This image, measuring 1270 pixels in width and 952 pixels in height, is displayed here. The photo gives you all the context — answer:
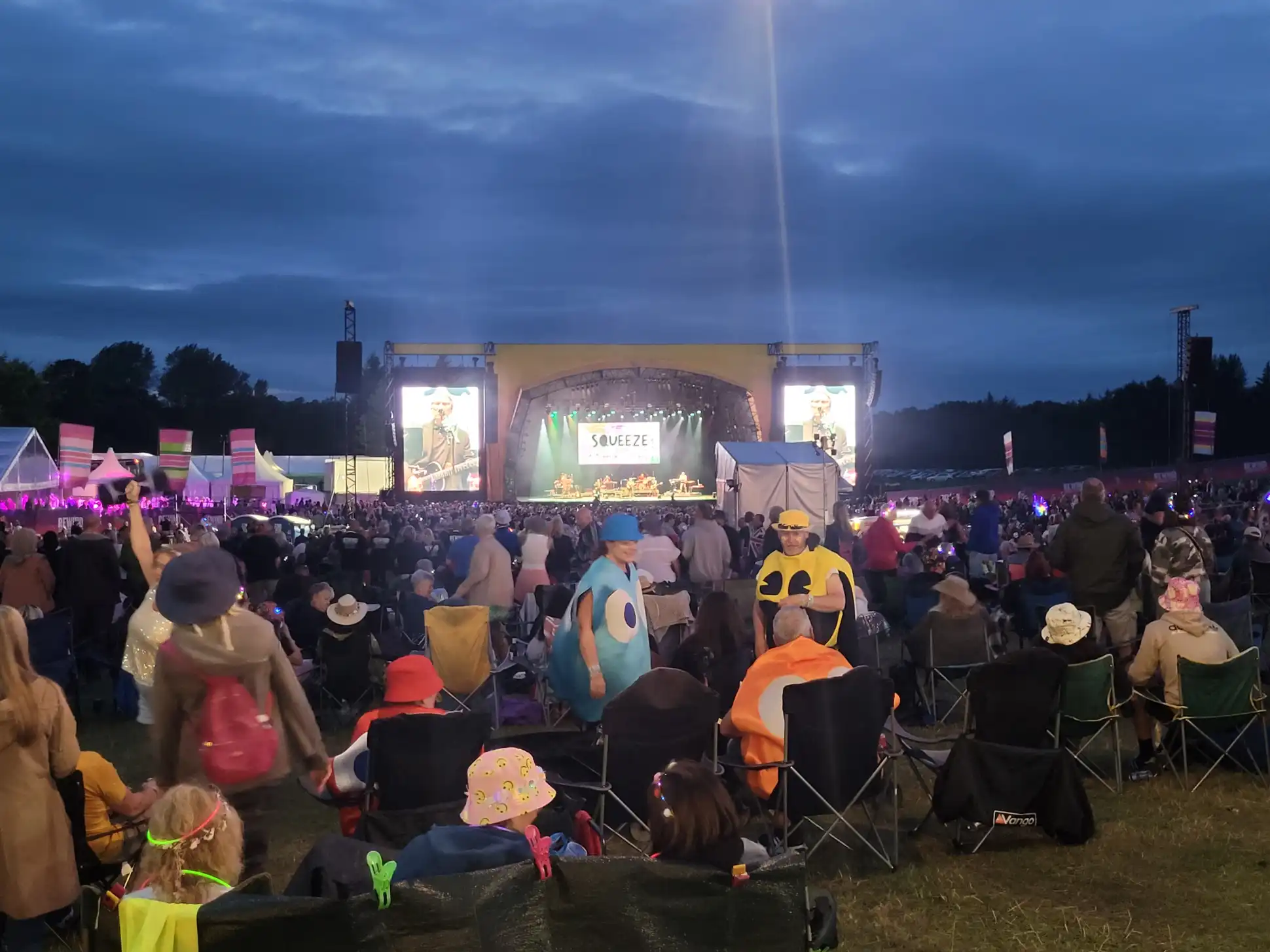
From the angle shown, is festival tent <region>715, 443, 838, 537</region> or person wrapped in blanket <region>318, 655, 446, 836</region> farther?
festival tent <region>715, 443, 838, 537</region>

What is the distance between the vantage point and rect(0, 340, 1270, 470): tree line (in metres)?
52.0

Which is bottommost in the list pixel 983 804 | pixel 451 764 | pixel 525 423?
pixel 983 804

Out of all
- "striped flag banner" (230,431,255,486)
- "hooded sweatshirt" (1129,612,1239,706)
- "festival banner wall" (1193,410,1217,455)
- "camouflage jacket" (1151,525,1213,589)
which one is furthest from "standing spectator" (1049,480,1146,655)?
"festival banner wall" (1193,410,1217,455)

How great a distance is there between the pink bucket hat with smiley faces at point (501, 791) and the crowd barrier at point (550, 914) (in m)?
0.58

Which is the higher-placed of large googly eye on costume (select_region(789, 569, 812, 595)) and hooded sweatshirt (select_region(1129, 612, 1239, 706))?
large googly eye on costume (select_region(789, 569, 812, 595))

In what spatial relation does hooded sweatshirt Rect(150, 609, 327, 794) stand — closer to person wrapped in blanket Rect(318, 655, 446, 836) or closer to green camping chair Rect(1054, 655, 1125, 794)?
person wrapped in blanket Rect(318, 655, 446, 836)

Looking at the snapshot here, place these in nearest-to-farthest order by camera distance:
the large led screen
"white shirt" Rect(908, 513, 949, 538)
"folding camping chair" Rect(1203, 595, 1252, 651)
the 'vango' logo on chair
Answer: the 'vango' logo on chair → "folding camping chair" Rect(1203, 595, 1252, 651) → "white shirt" Rect(908, 513, 949, 538) → the large led screen

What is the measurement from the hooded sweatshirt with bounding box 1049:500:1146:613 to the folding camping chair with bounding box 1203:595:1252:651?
491mm

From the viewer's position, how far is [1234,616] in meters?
6.51

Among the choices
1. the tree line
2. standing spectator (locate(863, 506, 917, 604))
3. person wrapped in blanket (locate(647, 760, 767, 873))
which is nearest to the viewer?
person wrapped in blanket (locate(647, 760, 767, 873))

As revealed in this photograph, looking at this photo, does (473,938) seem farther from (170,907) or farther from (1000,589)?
(1000,589)

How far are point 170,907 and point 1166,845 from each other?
3.90 meters

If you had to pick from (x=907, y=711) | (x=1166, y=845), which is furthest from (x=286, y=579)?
(x=1166, y=845)

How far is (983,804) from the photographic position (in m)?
4.40
